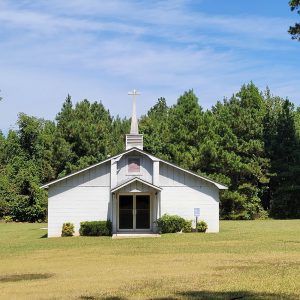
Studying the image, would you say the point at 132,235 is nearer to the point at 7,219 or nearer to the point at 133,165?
the point at 133,165

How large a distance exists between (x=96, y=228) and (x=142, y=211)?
310 centimetres

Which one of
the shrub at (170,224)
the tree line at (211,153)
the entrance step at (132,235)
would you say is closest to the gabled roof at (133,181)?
the shrub at (170,224)

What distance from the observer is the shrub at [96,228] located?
32625 mm

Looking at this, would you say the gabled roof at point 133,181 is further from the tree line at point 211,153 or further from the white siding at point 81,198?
the tree line at point 211,153

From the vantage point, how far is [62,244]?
2719 centimetres

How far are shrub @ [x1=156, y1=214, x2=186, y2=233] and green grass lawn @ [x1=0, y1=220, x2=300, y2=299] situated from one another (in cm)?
390

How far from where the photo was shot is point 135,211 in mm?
34031

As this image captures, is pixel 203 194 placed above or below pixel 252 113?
below

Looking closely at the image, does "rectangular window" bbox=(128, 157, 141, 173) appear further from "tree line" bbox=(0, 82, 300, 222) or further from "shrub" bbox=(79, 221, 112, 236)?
"tree line" bbox=(0, 82, 300, 222)

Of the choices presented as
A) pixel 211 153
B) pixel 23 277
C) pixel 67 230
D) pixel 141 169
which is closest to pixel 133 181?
pixel 141 169

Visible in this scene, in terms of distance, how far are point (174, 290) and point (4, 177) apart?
4493 cm

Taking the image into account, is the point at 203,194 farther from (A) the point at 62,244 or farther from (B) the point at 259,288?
(B) the point at 259,288

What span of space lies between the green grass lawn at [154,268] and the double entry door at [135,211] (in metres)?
5.17

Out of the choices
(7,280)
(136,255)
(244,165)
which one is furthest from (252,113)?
(7,280)
